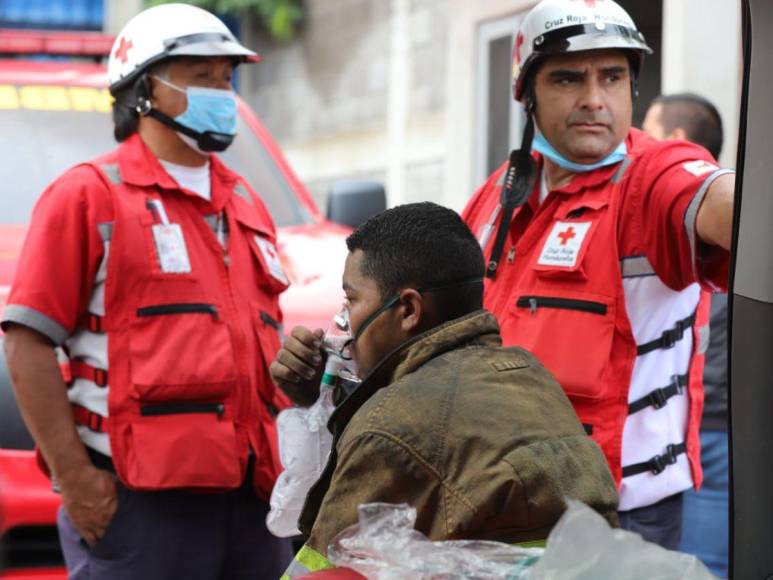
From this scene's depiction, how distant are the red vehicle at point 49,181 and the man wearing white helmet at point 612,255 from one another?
147cm

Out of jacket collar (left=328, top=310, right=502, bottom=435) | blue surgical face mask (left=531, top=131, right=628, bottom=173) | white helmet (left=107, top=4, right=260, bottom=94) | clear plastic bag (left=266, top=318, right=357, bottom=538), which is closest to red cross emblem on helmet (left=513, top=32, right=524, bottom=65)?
blue surgical face mask (left=531, top=131, right=628, bottom=173)

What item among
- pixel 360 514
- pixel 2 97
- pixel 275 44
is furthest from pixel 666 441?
pixel 275 44

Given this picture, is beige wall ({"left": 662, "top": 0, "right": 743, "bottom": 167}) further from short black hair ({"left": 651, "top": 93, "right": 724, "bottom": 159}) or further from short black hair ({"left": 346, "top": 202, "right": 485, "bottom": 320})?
short black hair ({"left": 346, "top": 202, "right": 485, "bottom": 320})

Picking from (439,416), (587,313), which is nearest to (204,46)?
(587,313)

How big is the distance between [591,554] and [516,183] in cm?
194

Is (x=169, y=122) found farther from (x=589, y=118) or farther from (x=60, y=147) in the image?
(x=60, y=147)

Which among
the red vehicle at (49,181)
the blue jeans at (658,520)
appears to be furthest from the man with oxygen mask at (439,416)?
the red vehicle at (49,181)

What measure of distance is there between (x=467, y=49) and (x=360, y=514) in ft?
31.9

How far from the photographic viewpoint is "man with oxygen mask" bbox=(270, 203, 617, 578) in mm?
2316

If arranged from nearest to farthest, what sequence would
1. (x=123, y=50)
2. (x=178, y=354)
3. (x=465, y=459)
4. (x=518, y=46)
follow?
(x=465, y=459)
(x=178, y=354)
(x=518, y=46)
(x=123, y=50)

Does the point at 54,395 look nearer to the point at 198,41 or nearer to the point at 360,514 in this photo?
the point at 198,41

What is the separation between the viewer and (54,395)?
12.3 ft

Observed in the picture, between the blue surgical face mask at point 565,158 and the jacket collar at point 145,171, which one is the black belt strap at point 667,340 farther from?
the jacket collar at point 145,171

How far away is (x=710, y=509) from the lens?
5.80 m
